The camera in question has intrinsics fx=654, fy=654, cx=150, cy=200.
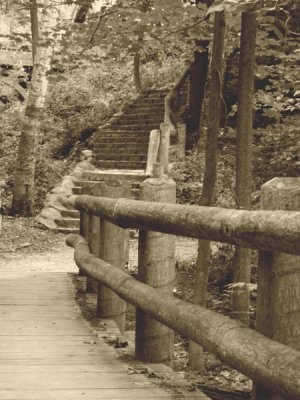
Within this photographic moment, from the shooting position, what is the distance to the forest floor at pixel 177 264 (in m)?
7.61

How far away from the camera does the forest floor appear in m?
7.61

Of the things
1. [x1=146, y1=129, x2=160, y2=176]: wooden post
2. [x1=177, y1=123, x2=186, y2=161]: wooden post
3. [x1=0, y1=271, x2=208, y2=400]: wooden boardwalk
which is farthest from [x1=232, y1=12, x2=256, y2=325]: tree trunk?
[x1=177, y1=123, x2=186, y2=161]: wooden post

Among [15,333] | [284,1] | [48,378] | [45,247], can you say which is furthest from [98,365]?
[45,247]

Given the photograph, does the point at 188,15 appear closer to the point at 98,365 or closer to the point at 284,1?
the point at 284,1

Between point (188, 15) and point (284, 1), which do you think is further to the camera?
point (188, 15)

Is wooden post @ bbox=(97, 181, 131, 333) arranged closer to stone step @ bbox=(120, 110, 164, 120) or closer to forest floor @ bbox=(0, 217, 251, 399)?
forest floor @ bbox=(0, 217, 251, 399)

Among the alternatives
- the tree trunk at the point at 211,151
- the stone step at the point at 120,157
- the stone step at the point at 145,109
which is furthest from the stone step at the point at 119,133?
the tree trunk at the point at 211,151

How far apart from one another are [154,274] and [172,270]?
7.4 inches

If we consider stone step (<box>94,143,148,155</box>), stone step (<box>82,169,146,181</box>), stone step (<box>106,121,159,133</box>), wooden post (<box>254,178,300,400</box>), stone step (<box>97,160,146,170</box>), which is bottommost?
wooden post (<box>254,178,300,400</box>)

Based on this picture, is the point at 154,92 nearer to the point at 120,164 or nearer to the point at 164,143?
the point at 120,164

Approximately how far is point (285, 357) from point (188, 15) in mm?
8115

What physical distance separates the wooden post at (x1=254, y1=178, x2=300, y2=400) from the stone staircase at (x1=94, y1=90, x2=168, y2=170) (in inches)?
662

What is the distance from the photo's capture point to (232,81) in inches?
815

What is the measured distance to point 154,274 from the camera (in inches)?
177
